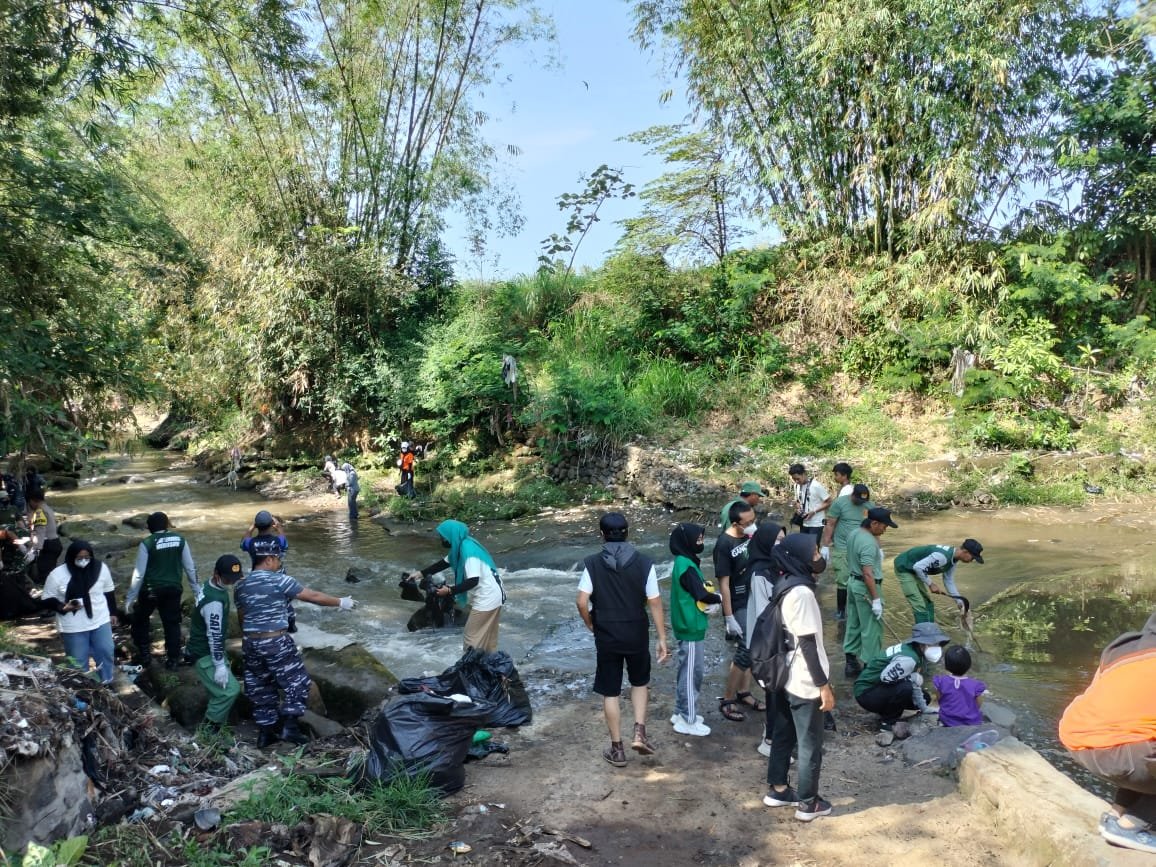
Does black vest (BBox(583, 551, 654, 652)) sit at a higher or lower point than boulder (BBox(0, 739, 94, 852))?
higher

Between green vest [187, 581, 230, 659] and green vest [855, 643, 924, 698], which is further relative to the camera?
green vest [187, 581, 230, 659]

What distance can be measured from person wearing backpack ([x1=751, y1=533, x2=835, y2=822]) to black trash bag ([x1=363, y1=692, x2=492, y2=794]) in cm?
181

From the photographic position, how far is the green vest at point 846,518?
22.8ft

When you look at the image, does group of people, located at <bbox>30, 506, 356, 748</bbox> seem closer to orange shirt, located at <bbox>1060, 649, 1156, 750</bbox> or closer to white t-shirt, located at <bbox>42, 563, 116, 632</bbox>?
white t-shirt, located at <bbox>42, 563, 116, 632</bbox>

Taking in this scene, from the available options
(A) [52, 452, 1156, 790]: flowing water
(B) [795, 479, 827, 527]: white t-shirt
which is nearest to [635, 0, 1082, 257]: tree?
(A) [52, 452, 1156, 790]: flowing water

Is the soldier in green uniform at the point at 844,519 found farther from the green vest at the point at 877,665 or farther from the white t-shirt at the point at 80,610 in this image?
the white t-shirt at the point at 80,610

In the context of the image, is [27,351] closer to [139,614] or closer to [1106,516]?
[139,614]

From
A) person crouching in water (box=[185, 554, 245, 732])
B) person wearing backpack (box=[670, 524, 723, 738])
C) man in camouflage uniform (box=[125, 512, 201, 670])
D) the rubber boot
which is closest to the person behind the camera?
person wearing backpack (box=[670, 524, 723, 738])

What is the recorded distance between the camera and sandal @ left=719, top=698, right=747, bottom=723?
5715 millimetres

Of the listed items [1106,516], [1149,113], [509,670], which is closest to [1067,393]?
[1106,516]

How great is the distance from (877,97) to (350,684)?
14.7m

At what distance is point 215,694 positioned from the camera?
5.87m

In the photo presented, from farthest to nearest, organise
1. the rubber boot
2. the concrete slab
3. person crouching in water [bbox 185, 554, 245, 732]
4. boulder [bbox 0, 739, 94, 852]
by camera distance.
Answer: person crouching in water [bbox 185, 554, 245, 732] < the rubber boot < boulder [bbox 0, 739, 94, 852] < the concrete slab

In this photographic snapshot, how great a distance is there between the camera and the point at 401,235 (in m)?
19.6
